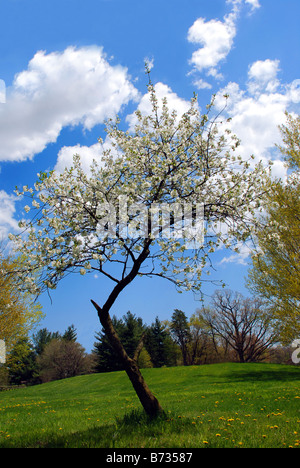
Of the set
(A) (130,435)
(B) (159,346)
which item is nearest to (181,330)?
(B) (159,346)

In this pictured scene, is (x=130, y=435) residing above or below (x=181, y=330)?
below

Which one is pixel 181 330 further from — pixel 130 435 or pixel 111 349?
pixel 130 435

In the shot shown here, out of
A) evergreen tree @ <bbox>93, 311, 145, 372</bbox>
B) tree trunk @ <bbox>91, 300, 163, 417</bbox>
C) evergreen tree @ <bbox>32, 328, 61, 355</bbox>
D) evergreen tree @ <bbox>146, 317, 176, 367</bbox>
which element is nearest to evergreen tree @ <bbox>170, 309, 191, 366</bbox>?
evergreen tree @ <bbox>146, 317, 176, 367</bbox>

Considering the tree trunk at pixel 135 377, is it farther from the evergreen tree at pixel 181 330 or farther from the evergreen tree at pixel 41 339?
the evergreen tree at pixel 41 339

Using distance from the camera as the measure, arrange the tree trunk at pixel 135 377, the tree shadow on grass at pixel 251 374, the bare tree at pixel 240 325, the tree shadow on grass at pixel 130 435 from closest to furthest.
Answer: the tree shadow on grass at pixel 130 435, the tree trunk at pixel 135 377, the tree shadow on grass at pixel 251 374, the bare tree at pixel 240 325

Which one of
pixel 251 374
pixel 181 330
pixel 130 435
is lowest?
pixel 251 374

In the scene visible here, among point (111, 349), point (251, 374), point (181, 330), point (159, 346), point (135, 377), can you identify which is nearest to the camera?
point (135, 377)

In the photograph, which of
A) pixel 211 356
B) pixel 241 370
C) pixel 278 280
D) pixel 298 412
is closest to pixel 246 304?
pixel 211 356

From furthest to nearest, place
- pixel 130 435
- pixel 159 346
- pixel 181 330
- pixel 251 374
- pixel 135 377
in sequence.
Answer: pixel 181 330, pixel 159 346, pixel 251 374, pixel 135 377, pixel 130 435

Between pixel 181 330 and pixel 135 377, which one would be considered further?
pixel 181 330

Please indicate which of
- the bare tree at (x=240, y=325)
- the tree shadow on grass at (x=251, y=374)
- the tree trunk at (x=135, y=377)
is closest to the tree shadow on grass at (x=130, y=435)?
the tree trunk at (x=135, y=377)

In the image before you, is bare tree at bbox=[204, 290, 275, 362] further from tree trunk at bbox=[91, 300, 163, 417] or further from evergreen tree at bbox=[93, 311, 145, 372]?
tree trunk at bbox=[91, 300, 163, 417]
